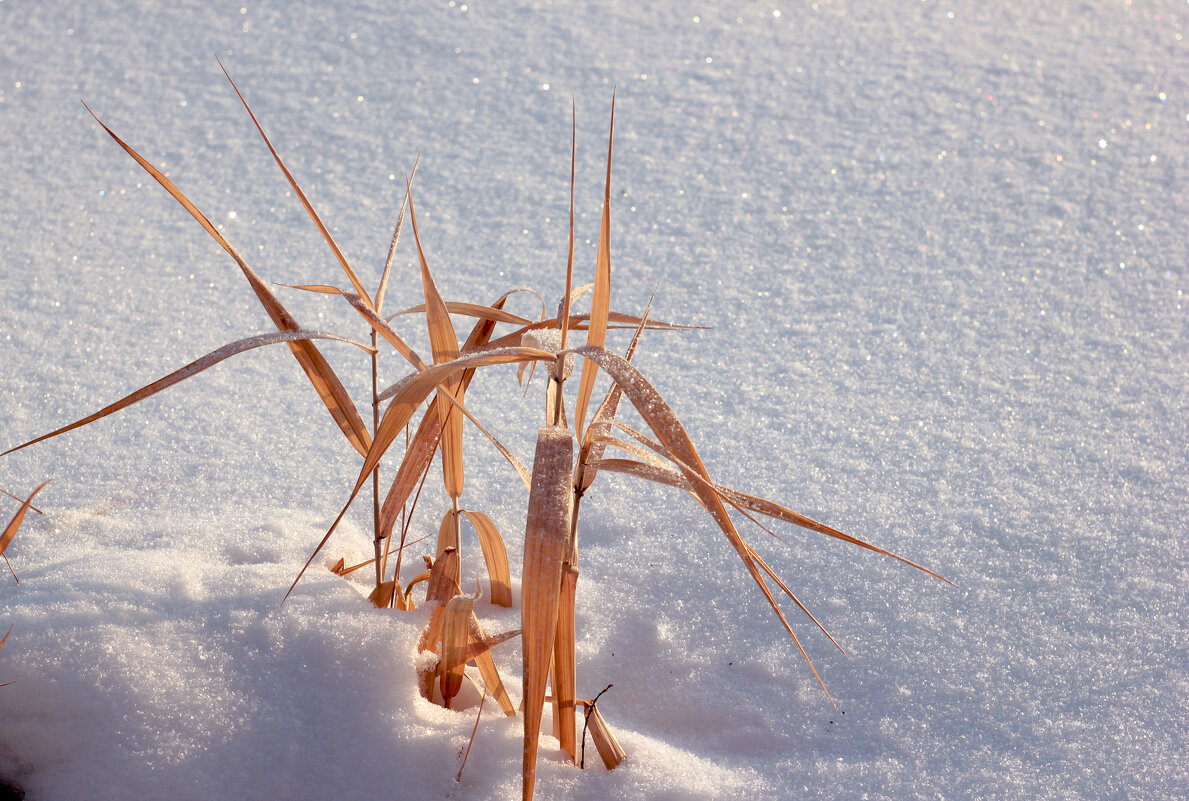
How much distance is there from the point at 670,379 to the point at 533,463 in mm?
689

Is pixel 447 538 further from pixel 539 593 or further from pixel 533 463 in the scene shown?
pixel 539 593

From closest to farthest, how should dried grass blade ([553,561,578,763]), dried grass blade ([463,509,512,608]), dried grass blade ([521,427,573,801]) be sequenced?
dried grass blade ([521,427,573,801]) → dried grass blade ([553,561,578,763]) → dried grass blade ([463,509,512,608])

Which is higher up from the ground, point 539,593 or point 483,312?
point 483,312

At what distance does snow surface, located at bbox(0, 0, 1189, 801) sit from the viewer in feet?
2.34

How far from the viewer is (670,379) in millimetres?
1374

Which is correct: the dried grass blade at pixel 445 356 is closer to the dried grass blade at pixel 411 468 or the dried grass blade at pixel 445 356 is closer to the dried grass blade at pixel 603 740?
the dried grass blade at pixel 411 468

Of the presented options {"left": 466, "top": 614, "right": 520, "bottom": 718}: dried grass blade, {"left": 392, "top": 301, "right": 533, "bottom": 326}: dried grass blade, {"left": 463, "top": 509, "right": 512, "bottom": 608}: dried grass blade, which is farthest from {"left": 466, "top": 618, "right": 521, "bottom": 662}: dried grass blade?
{"left": 392, "top": 301, "right": 533, "bottom": 326}: dried grass blade

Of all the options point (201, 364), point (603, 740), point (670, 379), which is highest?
point (201, 364)

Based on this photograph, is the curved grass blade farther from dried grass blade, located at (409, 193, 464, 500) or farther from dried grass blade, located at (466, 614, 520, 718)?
dried grass blade, located at (466, 614, 520, 718)

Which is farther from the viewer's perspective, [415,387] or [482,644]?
[482,644]

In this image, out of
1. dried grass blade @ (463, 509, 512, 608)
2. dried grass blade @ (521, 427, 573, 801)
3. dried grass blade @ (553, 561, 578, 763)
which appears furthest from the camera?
dried grass blade @ (463, 509, 512, 608)

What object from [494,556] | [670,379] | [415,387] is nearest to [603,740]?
[494,556]

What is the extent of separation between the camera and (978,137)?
6.07ft

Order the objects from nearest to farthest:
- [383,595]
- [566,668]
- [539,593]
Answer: [539,593], [566,668], [383,595]
